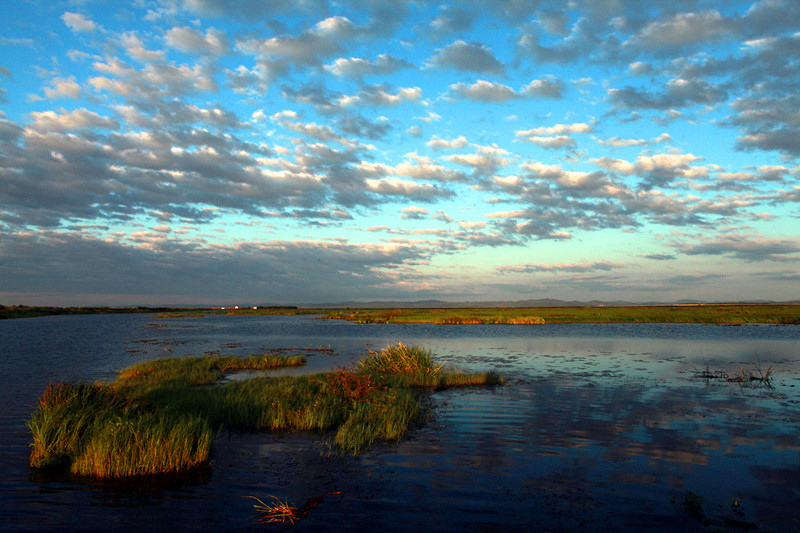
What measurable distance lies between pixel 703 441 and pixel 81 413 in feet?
64.7

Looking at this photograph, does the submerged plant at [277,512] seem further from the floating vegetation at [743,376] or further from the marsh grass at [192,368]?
the floating vegetation at [743,376]

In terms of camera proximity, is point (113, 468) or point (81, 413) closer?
point (113, 468)

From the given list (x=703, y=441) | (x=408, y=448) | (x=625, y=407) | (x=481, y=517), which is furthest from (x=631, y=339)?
(x=481, y=517)

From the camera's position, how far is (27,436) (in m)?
16.6

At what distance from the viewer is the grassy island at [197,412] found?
13.0 meters

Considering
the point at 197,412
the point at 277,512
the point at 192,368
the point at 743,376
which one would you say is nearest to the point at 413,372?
the point at 197,412

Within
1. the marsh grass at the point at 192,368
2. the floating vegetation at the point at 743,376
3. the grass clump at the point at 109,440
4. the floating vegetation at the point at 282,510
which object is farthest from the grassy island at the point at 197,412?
the floating vegetation at the point at 743,376

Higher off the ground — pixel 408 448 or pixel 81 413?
pixel 81 413

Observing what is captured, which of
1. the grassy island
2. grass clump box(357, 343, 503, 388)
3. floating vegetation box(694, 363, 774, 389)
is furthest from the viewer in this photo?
grass clump box(357, 343, 503, 388)

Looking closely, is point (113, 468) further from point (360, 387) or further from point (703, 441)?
point (703, 441)

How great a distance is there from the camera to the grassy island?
13.0 meters

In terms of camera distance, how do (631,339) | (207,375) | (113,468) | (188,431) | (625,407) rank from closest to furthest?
(113,468)
(188,431)
(625,407)
(207,375)
(631,339)

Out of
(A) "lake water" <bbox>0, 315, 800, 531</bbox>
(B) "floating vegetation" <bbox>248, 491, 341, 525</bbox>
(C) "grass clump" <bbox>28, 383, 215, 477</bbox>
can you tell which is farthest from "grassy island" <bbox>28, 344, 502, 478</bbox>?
(B) "floating vegetation" <bbox>248, 491, 341, 525</bbox>

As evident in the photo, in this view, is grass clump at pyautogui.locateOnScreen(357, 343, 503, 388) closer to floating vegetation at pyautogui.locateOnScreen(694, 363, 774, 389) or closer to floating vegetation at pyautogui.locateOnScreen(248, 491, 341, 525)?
floating vegetation at pyautogui.locateOnScreen(694, 363, 774, 389)
